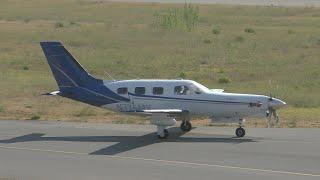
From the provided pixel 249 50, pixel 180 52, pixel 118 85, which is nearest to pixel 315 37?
pixel 249 50

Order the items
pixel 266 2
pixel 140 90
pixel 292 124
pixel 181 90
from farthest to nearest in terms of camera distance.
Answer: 1. pixel 266 2
2. pixel 292 124
3. pixel 140 90
4. pixel 181 90

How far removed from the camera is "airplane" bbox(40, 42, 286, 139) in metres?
25.9

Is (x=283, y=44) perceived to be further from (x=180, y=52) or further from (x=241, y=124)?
(x=241, y=124)

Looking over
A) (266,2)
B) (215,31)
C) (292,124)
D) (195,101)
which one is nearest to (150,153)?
(195,101)

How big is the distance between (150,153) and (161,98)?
12.9 feet

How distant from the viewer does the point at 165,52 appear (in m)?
56.6

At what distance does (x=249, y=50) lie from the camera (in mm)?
56469

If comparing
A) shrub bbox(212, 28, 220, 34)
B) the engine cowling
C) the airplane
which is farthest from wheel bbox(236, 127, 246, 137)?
shrub bbox(212, 28, 220, 34)

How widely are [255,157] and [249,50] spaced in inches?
1367

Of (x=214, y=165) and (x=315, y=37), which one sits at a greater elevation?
(x=315, y=37)

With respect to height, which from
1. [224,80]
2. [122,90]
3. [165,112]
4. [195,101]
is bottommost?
[165,112]

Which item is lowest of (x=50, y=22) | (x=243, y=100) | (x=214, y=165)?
(x=214, y=165)

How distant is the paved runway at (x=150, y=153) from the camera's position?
20344mm

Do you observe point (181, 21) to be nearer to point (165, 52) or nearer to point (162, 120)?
point (165, 52)
